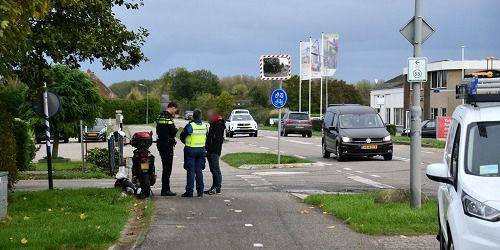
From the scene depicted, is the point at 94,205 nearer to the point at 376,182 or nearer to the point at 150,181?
the point at 150,181

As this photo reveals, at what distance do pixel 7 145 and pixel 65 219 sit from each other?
257 centimetres

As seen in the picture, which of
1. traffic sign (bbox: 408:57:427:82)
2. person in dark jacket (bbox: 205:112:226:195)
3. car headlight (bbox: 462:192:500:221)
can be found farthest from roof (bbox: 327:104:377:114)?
car headlight (bbox: 462:192:500:221)

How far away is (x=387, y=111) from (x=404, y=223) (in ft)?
249

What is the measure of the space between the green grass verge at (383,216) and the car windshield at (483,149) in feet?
10.6

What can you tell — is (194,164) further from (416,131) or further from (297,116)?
(297,116)

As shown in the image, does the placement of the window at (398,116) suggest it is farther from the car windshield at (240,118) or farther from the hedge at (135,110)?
the car windshield at (240,118)

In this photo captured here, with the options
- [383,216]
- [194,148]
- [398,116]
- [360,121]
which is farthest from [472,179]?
[398,116]

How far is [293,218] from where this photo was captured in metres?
11.2

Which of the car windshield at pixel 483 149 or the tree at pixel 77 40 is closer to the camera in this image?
the car windshield at pixel 483 149

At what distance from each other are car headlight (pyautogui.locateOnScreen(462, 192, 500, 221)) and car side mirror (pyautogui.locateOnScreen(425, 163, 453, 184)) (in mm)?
643

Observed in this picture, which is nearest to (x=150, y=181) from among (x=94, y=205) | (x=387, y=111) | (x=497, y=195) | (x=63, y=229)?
(x=94, y=205)

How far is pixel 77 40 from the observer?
44.0 ft

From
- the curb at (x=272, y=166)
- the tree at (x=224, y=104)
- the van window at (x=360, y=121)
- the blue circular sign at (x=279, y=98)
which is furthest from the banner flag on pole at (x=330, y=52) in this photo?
the curb at (x=272, y=166)

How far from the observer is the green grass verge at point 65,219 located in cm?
848
